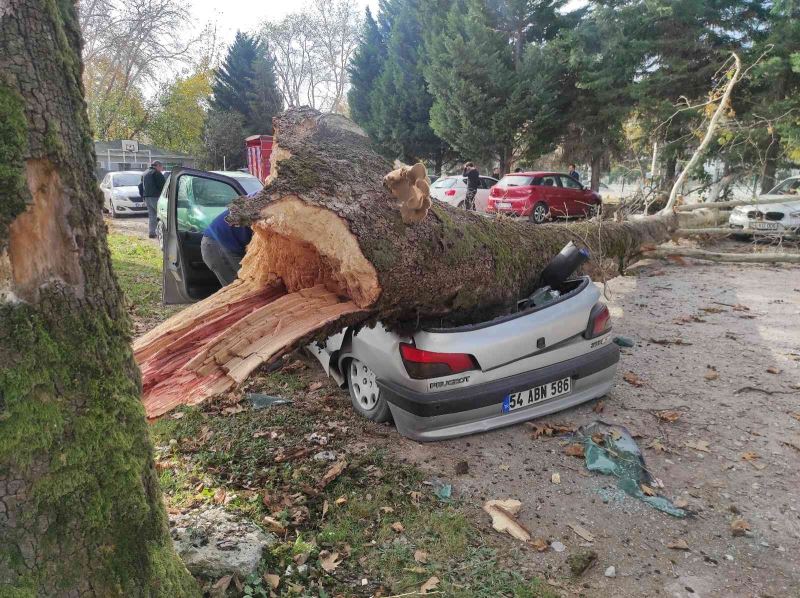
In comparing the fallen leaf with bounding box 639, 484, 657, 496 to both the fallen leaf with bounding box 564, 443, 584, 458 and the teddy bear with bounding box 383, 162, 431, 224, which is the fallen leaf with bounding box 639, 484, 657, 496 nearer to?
the fallen leaf with bounding box 564, 443, 584, 458

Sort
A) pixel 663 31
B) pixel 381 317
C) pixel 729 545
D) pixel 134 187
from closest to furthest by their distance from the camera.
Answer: pixel 729 545
pixel 381 317
pixel 134 187
pixel 663 31

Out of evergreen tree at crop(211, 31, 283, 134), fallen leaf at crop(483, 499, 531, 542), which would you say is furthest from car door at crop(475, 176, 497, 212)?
evergreen tree at crop(211, 31, 283, 134)

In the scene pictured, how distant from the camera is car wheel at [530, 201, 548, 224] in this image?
15078mm

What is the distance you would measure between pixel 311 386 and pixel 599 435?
90.8 inches

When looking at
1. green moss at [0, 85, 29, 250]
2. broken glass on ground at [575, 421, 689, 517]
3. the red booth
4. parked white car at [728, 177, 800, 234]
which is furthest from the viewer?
the red booth

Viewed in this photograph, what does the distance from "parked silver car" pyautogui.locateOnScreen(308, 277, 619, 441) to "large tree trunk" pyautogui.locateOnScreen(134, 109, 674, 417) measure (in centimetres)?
28

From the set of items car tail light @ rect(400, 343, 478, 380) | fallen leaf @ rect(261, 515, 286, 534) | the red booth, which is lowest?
fallen leaf @ rect(261, 515, 286, 534)

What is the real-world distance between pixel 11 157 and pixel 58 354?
55cm

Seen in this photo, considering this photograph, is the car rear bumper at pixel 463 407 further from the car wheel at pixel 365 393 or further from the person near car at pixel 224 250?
the person near car at pixel 224 250

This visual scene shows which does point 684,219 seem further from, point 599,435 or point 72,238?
point 72,238

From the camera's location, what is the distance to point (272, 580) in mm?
2240

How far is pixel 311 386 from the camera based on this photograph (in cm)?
441

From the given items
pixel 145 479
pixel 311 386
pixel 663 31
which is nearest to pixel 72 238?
pixel 145 479

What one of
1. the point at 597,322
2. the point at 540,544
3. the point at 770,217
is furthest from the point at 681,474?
the point at 770,217
